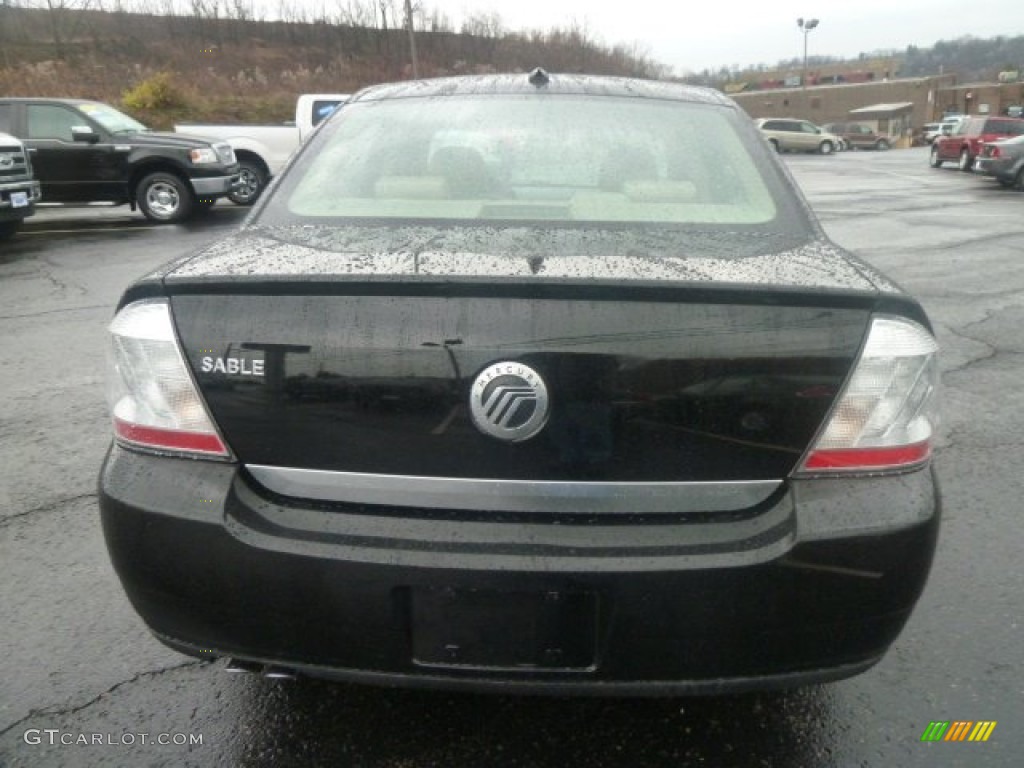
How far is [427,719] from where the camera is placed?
79.8 inches

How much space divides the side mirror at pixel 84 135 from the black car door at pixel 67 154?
0.03 metres

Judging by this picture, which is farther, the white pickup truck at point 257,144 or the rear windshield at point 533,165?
the white pickup truck at point 257,144

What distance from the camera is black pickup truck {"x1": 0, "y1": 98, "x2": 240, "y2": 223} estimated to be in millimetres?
11430

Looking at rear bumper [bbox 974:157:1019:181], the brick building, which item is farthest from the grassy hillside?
the brick building

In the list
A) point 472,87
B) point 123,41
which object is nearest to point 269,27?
point 123,41

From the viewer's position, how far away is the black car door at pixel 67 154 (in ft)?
37.4

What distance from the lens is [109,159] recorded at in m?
11.5

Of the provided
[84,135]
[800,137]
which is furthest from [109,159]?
[800,137]

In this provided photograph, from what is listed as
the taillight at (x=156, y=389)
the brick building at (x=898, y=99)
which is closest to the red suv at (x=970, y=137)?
the taillight at (x=156, y=389)

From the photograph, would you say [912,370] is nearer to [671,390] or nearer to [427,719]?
[671,390]

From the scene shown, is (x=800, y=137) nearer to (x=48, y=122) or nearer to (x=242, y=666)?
(x=48, y=122)

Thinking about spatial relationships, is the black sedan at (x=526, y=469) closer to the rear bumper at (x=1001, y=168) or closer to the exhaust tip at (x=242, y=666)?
the exhaust tip at (x=242, y=666)

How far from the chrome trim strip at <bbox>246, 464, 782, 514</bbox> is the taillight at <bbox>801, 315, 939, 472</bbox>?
0.49 feet

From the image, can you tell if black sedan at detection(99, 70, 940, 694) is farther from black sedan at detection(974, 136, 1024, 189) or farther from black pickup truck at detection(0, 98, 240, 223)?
black sedan at detection(974, 136, 1024, 189)
